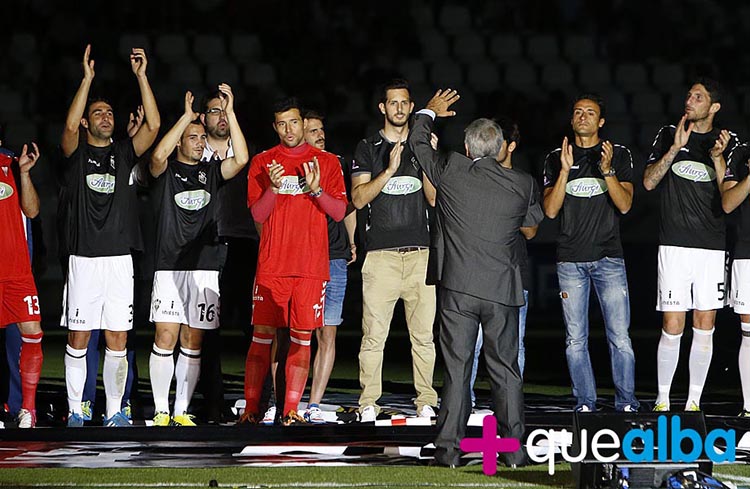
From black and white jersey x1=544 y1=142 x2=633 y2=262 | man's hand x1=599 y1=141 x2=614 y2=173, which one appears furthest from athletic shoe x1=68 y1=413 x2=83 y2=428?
man's hand x1=599 y1=141 x2=614 y2=173

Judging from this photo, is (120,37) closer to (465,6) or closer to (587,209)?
(465,6)

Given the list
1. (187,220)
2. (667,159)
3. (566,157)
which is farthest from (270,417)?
(667,159)

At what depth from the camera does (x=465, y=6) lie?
899 inches

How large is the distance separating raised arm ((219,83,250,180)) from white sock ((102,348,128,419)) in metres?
1.43

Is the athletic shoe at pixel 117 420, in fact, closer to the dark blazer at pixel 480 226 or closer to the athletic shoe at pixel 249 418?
the athletic shoe at pixel 249 418

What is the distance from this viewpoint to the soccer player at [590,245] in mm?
8891

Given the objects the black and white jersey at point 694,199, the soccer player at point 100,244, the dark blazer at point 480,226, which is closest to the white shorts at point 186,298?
the soccer player at point 100,244

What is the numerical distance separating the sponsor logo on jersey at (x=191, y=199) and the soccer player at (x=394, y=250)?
1.04 metres

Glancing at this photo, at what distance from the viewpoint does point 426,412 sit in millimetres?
8828

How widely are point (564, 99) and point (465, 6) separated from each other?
3.01 metres

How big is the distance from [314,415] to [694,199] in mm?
2980

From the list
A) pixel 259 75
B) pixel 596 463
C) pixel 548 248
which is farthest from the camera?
pixel 259 75

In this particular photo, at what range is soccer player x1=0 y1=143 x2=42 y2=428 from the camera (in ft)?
28.1

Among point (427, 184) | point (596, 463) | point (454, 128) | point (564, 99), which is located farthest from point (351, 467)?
point (564, 99)
